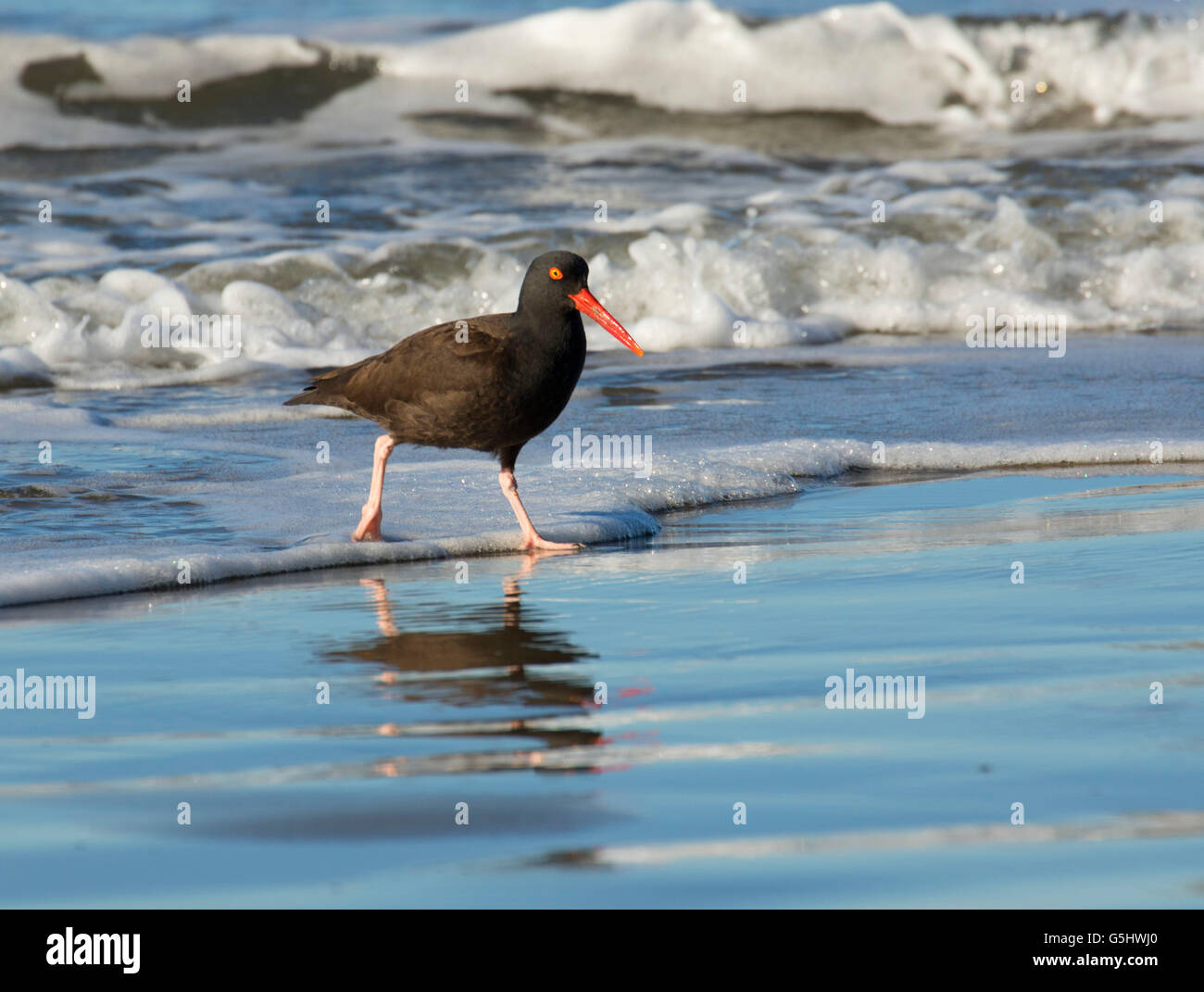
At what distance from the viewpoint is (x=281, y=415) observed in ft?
29.6

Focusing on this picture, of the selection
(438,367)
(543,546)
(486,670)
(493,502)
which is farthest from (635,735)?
(493,502)

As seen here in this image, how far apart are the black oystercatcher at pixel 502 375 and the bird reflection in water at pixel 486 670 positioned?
113 cm

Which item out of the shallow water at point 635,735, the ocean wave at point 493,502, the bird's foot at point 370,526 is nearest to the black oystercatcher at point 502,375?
the bird's foot at point 370,526

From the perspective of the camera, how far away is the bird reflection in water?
358cm

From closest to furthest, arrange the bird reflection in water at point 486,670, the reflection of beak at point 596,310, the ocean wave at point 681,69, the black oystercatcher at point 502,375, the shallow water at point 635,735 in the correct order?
1. the shallow water at point 635,735
2. the bird reflection in water at point 486,670
3. the black oystercatcher at point 502,375
4. the reflection of beak at point 596,310
5. the ocean wave at point 681,69

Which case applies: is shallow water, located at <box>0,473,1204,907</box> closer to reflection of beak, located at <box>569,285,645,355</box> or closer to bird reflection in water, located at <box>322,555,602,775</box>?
bird reflection in water, located at <box>322,555,602,775</box>

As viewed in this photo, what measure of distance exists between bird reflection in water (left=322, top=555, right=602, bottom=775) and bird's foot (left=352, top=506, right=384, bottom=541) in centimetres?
80

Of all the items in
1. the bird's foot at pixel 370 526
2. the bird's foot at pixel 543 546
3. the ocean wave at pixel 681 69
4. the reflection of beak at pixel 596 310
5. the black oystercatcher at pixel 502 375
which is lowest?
the bird's foot at pixel 543 546

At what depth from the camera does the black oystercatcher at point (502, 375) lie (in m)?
5.96

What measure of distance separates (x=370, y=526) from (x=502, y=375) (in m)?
0.72

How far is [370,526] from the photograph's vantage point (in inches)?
232

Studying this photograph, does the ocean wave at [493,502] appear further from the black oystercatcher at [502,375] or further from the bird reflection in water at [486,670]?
the bird reflection in water at [486,670]

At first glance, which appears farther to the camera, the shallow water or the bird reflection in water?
the bird reflection in water

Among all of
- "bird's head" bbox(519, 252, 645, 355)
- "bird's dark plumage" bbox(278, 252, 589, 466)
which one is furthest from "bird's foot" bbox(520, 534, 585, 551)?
"bird's head" bbox(519, 252, 645, 355)
